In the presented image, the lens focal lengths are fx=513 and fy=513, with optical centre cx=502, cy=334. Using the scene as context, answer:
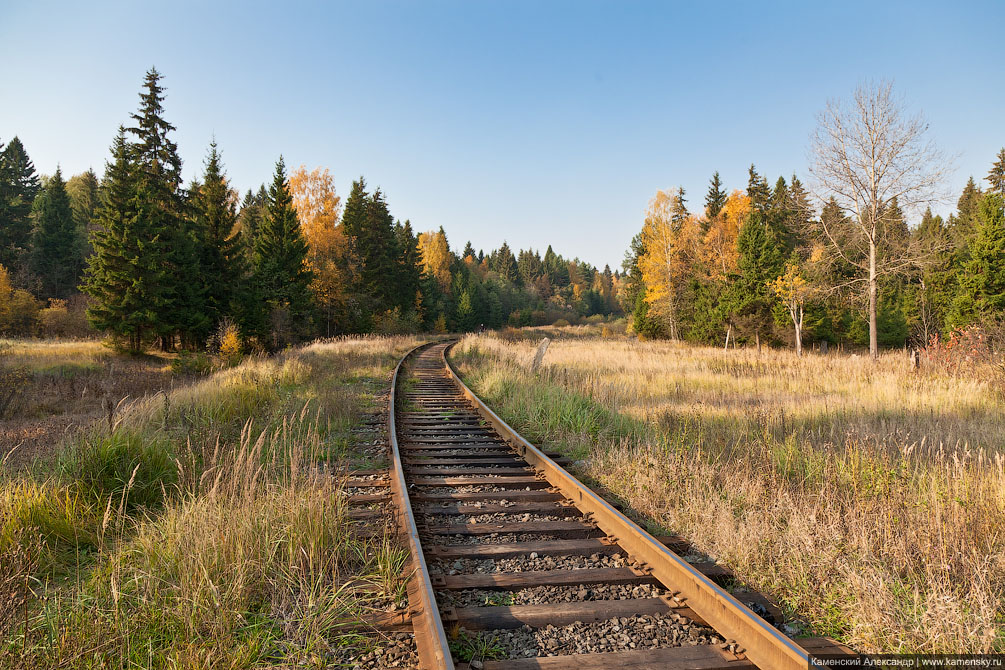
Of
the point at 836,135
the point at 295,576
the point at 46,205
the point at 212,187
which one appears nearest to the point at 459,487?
the point at 295,576

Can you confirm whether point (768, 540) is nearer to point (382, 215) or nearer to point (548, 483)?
point (548, 483)

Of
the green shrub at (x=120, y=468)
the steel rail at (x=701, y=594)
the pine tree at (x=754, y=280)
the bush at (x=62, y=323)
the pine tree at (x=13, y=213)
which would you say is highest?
the pine tree at (x=13, y=213)

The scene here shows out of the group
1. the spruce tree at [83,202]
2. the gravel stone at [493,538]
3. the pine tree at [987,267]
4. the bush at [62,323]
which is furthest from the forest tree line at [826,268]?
the spruce tree at [83,202]

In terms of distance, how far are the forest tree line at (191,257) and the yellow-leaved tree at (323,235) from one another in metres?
0.11

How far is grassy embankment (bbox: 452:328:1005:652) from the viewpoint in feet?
9.04

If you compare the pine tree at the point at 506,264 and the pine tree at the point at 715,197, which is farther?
the pine tree at the point at 506,264

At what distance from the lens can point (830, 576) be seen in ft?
10.3

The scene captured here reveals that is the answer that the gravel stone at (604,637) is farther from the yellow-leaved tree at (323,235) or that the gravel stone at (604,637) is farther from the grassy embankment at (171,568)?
the yellow-leaved tree at (323,235)

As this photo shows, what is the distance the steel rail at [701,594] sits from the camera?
7.61 feet

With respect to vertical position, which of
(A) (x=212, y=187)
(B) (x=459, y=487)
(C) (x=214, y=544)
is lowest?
(B) (x=459, y=487)

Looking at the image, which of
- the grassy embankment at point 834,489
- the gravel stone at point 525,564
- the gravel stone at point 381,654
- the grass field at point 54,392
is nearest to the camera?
the gravel stone at point 381,654

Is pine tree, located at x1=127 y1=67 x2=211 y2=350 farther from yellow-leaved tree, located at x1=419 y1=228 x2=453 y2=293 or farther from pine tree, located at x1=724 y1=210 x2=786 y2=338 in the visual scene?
yellow-leaved tree, located at x1=419 y1=228 x2=453 y2=293

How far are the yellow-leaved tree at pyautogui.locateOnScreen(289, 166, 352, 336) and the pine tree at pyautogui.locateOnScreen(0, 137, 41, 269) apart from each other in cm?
2549

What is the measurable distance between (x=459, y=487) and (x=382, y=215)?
49.6m
